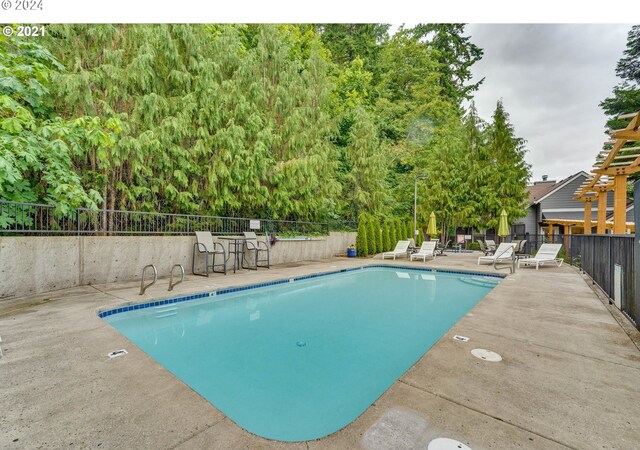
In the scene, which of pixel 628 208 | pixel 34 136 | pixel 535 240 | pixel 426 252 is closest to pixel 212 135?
pixel 34 136

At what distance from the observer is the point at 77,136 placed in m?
5.52

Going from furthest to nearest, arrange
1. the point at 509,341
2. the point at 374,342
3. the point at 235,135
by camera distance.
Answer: the point at 235,135 → the point at 374,342 → the point at 509,341

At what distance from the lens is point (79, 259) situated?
609cm

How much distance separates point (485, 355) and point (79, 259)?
7.49 meters

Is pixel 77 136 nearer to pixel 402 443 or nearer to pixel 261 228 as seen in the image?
pixel 261 228

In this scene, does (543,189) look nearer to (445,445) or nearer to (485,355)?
(485,355)

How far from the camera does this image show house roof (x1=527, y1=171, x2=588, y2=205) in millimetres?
21312

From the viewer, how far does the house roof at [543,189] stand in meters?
21.3

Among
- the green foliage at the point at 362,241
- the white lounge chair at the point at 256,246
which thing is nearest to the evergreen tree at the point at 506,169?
the green foliage at the point at 362,241

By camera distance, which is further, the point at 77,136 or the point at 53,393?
the point at 77,136

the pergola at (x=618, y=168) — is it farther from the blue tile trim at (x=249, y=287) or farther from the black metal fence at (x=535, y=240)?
the blue tile trim at (x=249, y=287)

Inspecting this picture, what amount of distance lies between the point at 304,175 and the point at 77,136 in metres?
6.80
